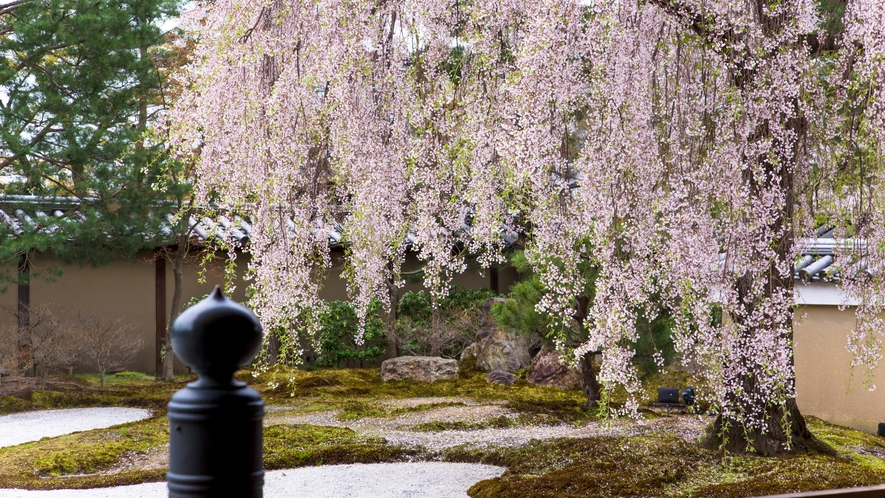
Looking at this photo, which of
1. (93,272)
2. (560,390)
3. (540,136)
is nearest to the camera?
(540,136)

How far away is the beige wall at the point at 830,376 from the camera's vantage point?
759 cm

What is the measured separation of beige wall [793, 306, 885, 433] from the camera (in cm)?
759

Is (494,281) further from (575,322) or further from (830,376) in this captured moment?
(830,376)

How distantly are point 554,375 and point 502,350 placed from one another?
118cm

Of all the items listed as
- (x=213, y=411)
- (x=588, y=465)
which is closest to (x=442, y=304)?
(x=588, y=465)

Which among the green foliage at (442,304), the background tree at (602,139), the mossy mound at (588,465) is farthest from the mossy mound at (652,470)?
the green foliage at (442,304)

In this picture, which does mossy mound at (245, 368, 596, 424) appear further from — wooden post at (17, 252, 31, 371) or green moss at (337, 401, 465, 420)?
wooden post at (17, 252, 31, 371)

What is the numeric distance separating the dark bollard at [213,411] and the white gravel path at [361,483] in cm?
383

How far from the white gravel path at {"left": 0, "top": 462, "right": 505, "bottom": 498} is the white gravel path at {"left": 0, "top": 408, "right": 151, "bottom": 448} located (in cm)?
251

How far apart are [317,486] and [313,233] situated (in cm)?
177

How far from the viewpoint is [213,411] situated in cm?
120

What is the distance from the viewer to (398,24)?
523cm

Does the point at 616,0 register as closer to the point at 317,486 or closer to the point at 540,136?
the point at 540,136

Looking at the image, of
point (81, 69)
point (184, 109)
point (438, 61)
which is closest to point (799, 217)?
point (438, 61)
